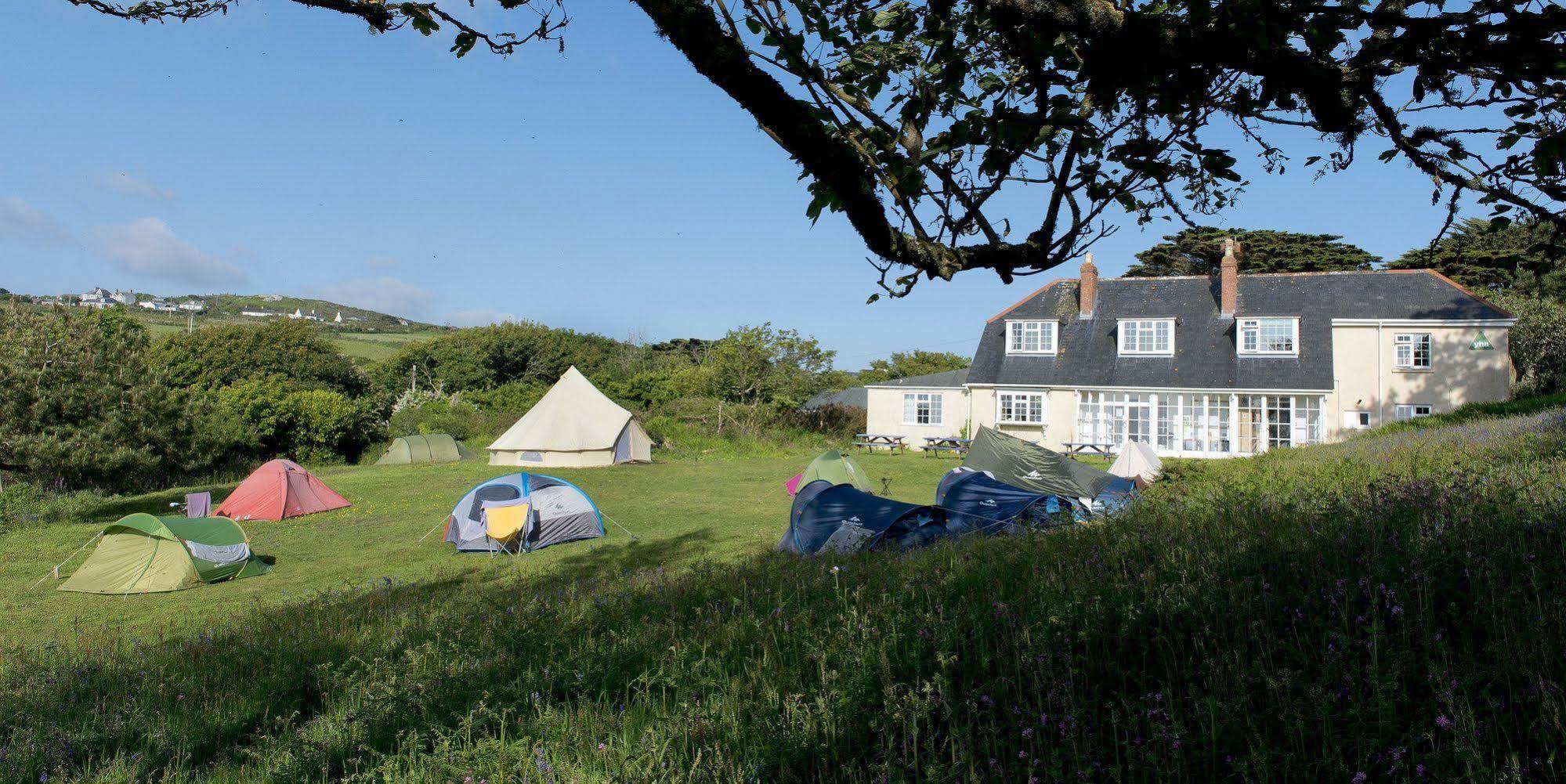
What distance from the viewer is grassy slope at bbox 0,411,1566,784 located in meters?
2.33

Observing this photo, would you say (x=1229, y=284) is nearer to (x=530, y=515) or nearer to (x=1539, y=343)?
(x=1539, y=343)

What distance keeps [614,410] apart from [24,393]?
15.9 meters

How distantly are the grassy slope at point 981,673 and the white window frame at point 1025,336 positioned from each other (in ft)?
94.6

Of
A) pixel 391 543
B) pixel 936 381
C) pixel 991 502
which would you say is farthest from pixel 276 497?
pixel 936 381

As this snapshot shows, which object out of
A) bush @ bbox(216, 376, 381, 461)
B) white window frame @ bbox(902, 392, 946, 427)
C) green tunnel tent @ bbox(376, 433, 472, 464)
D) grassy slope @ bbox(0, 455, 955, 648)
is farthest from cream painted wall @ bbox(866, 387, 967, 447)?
bush @ bbox(216, 376, 381, 461)

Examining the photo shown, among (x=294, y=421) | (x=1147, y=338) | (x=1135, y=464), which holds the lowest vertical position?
(x=1135, y=464)

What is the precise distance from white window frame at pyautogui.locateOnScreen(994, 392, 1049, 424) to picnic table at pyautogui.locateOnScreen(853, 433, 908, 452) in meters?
4.08

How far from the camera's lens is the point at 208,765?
338cm

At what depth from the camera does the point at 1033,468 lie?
18.5 meters

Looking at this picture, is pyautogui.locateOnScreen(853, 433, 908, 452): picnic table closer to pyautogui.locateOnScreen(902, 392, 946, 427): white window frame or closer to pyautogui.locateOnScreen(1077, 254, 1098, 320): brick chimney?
pyautogui.locateOnScreen(902, 392, 946, 427): white window frame

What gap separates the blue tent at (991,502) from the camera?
11.4 m

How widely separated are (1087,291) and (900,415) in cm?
957

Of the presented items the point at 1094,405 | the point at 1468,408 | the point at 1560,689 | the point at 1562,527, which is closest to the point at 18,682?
the point at 1560,689

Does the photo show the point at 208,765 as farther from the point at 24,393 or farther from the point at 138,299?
the point at 138,299
